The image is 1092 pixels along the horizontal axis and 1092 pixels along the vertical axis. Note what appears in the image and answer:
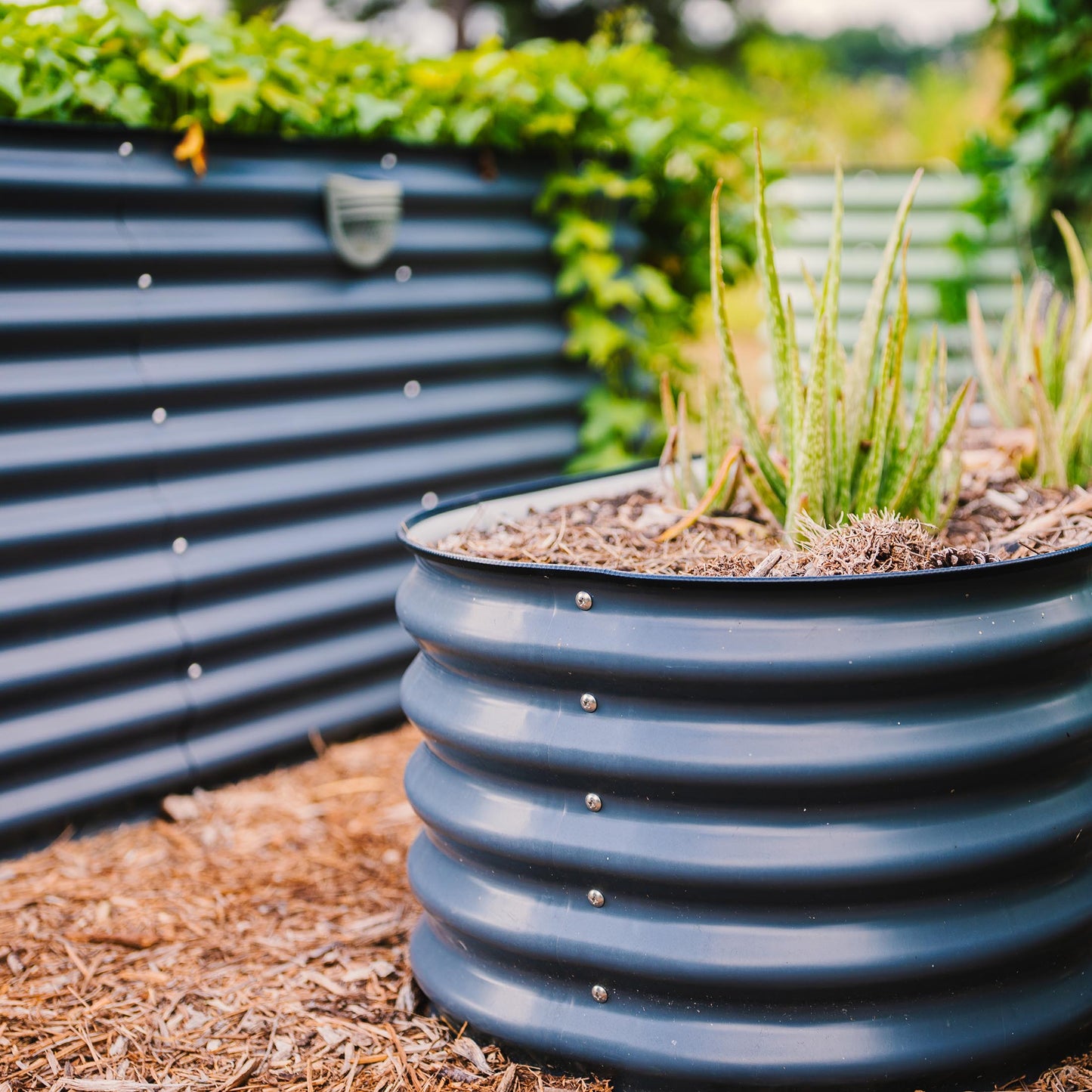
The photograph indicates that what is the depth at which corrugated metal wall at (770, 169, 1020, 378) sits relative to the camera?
5.71 metres

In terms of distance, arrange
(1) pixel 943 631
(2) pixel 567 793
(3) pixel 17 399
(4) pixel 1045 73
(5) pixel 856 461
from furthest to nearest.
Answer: (4) pixel 1045 73 → (3) pixel 17 399 → (5) pixel 856 461 → (2) pixel 567 793 → (1) pixel 943 631

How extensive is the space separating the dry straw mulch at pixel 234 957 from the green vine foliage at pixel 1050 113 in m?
3.88

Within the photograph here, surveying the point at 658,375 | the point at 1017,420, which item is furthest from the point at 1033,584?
the point at 658,375

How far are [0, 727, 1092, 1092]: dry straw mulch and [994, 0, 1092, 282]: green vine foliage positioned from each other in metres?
3.90

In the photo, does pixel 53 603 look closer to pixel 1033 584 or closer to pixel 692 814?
pixel 692 814

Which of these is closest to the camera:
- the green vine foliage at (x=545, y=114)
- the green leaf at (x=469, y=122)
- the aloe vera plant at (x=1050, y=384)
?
the aloe vera plant at (x=1050, y=384)

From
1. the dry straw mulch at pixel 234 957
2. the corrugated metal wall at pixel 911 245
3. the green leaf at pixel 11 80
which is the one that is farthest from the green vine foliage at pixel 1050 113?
the dry straw mulch at pixel 234 957

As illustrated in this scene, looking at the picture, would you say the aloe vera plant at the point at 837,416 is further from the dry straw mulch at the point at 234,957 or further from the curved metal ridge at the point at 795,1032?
the dry straw mulch at the point at 234,957

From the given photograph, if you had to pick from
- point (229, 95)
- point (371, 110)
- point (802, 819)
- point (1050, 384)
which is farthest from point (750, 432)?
point (371, 110)

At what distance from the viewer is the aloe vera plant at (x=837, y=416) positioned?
1853 millimetres

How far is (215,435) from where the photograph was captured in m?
2.85

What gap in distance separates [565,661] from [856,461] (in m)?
0.74

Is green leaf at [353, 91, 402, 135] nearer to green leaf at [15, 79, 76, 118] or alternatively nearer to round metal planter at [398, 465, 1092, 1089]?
green leaf at [15, 79, 76, 118]

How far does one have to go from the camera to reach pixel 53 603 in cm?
252
